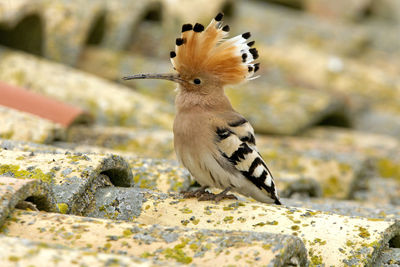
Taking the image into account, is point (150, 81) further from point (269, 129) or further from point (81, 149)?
point (81, 149)

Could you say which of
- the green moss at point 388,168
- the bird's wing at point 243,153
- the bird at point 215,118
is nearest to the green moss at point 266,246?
the bird at point 215,118

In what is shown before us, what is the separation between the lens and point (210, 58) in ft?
11.8

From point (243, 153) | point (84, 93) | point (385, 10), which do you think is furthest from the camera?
point (385, 10)

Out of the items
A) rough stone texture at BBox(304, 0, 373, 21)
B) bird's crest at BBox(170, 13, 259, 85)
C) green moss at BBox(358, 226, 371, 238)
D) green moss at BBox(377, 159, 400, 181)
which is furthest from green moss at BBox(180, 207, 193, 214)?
rough stone texture at BBox(304, 0, 373, 21)

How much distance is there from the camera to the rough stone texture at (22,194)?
2053mm

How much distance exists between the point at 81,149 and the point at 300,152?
2150 millimetres

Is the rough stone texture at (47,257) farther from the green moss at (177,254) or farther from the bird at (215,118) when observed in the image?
the bird at (215,118)

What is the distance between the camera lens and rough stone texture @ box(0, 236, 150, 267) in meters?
1.70

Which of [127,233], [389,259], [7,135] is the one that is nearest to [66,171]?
[127,233]

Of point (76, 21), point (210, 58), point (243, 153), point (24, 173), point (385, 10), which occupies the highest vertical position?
point (385, 10)

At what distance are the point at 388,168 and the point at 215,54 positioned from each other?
314 cm

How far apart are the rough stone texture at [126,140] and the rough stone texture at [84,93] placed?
27.6 inches

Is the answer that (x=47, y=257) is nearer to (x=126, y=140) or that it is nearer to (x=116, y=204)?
(x=116, y=204)

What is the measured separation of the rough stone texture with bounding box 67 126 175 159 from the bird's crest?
1.27 meters
